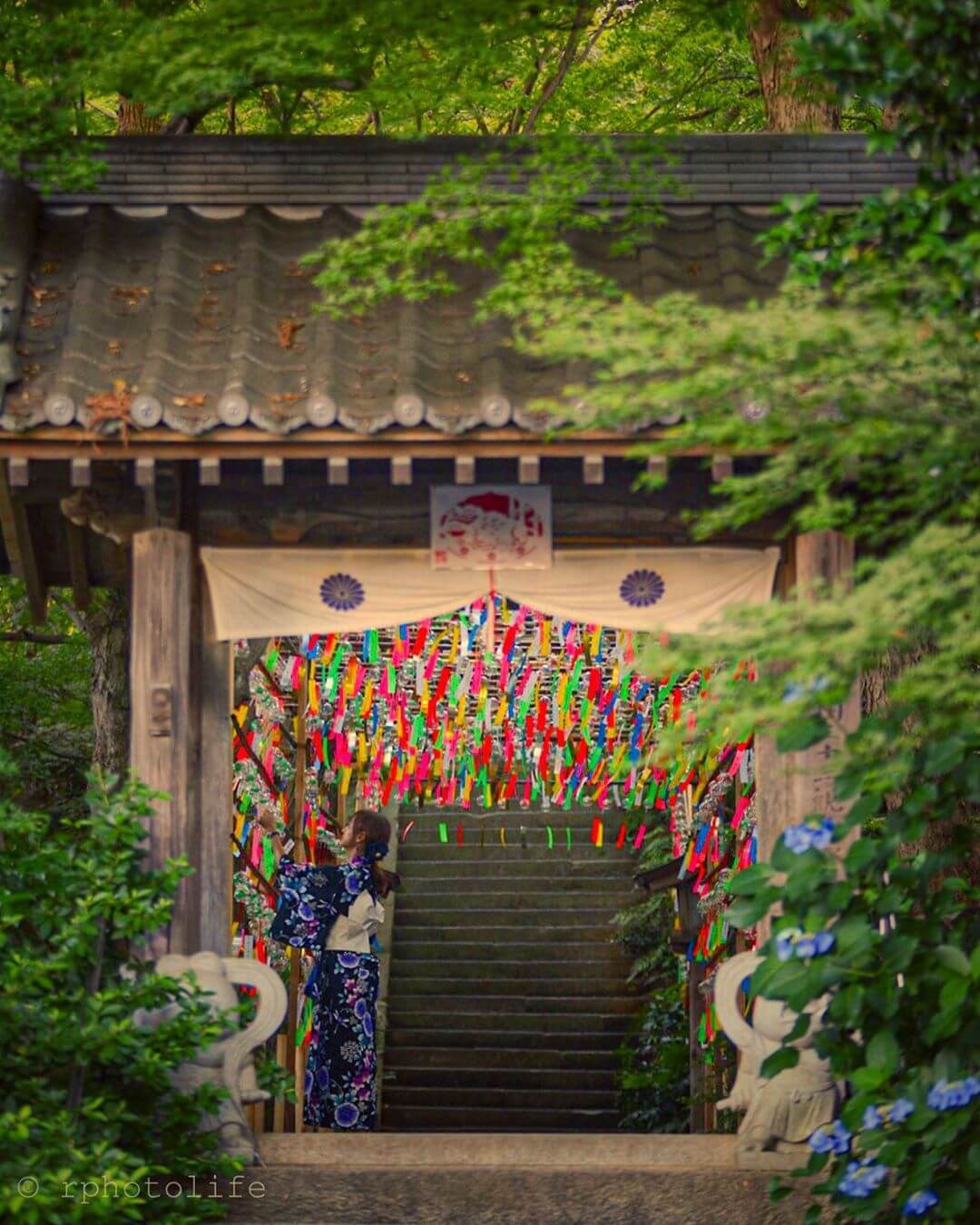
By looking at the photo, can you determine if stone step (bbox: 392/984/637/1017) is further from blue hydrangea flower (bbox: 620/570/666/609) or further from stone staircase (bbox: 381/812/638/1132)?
blue hydrangea flower (bbox: 620/570/666/609)

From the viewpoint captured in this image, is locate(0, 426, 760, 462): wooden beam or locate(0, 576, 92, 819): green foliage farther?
locate(0, 576, 92, 819): green foliage

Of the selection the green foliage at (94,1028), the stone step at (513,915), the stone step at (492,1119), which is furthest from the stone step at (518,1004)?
the green foliage at (94,1028)

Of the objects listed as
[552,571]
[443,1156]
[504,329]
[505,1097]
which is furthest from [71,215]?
[505,1097]

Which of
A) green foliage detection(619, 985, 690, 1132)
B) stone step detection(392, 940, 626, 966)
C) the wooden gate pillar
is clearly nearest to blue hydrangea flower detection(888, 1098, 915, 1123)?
the wooden gate pillar

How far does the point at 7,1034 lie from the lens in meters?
7.05

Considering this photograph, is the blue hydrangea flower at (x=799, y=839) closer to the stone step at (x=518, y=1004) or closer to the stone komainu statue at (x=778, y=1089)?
the stone komainu statue at (x=778, y=1089)

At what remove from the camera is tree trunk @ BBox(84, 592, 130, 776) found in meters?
12.5

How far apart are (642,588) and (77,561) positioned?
9.84 ft

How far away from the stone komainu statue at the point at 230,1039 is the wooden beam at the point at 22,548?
239 cm

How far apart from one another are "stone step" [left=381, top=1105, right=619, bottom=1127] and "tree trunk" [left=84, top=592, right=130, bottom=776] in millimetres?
4720

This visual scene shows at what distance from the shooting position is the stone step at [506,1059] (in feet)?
52.6

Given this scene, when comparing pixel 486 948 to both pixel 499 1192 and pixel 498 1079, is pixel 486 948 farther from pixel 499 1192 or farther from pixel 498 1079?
pixel 499 1192

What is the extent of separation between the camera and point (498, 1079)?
15.9m

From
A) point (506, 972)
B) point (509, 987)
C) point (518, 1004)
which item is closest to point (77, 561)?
point (518, 1004)
